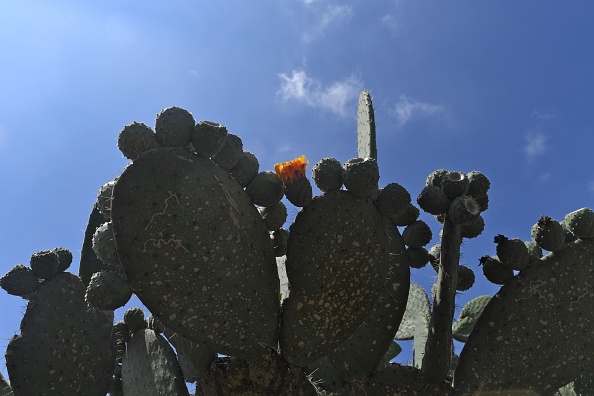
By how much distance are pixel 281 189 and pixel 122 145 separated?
1.80 ft

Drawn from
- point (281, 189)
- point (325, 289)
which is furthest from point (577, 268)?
point (281, 189)

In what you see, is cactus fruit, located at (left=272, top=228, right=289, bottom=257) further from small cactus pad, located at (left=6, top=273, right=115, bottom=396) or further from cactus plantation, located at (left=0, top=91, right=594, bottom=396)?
small cactus pad, located at (left=6, top=273, right=115, bottom=396)

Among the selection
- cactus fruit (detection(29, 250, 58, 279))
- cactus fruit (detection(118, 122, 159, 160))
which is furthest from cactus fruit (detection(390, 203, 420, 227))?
cactus fruit (detection(29, 250, 58, 279))

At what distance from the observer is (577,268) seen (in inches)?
88.0

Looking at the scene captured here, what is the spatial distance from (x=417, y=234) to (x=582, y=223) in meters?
0.62

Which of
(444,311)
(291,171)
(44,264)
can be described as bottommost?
(444,311)

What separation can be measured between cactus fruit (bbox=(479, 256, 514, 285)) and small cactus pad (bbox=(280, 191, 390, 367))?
512 millimetres

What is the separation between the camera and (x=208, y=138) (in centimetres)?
191

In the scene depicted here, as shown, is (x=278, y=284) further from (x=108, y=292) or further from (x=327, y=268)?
(x=108, y=292)

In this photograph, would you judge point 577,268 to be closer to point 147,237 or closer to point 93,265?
point 147,237

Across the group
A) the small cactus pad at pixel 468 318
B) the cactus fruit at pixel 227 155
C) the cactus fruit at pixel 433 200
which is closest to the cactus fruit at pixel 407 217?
the cactus fruit at pixel 433 200

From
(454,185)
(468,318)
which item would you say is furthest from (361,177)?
(468,318)

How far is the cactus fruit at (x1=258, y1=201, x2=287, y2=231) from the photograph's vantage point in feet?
6.95

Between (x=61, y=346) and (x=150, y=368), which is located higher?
(x=61, y=346)
